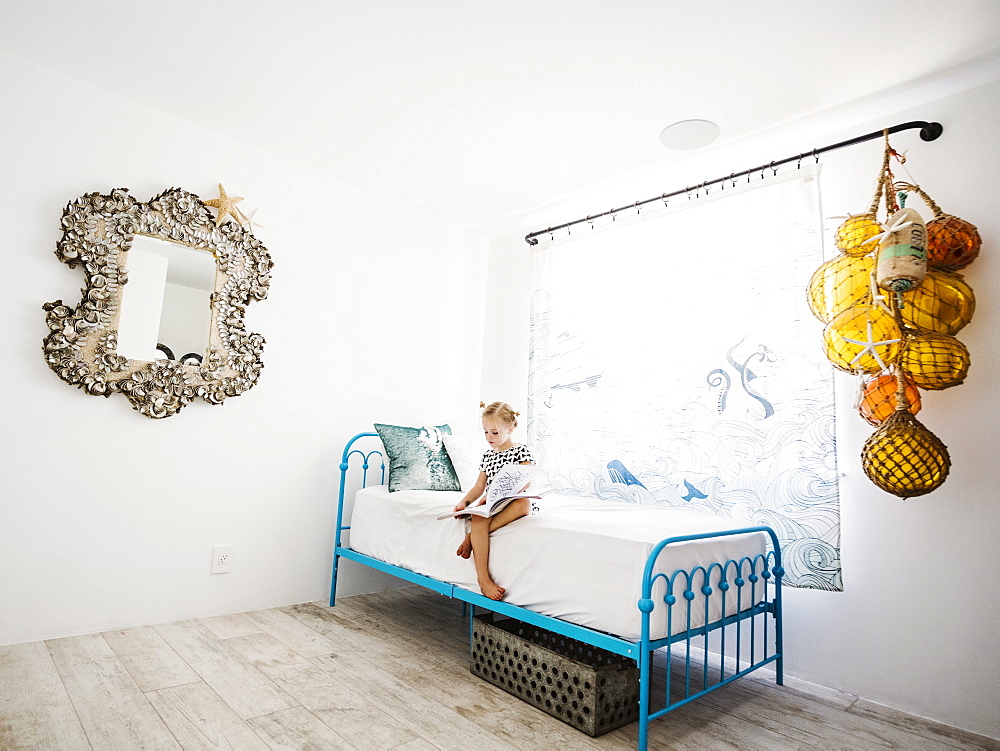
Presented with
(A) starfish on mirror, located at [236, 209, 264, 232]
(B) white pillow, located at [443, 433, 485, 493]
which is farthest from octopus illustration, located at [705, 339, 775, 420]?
(A) starfish on mirror, located at [236, 209, 264, 232]

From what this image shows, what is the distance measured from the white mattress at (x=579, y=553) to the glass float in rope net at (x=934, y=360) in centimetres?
83

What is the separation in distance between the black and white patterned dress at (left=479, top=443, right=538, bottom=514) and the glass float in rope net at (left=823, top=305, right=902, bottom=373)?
1.23 metres

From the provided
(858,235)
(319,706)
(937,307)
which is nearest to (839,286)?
(858,235)

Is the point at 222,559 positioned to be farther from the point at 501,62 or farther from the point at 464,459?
the point at 501,62

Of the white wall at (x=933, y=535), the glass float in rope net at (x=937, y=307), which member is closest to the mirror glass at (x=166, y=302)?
the white wall at (x=933, y=535)

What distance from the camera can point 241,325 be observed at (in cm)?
315

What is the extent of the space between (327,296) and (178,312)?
839 mm

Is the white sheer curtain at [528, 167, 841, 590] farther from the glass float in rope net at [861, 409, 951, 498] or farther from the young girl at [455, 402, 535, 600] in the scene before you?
the young girl at [455, 402, 535, 600]

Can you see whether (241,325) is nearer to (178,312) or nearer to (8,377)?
(178,312)

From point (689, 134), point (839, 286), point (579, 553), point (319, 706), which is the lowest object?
point (319, 706)

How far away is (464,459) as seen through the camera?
338 centimetres

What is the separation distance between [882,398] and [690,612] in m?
1.03

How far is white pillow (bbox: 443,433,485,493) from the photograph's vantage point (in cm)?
334

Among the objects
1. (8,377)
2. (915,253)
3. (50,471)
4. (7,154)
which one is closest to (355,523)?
(50,471)
